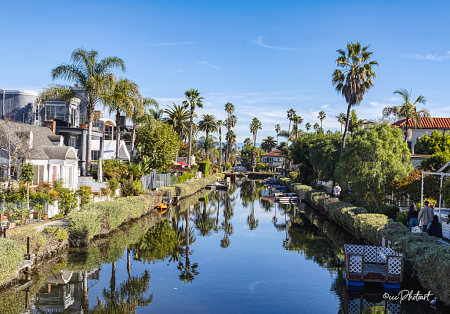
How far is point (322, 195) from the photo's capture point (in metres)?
39.3

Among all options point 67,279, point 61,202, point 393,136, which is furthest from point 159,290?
point 393,136

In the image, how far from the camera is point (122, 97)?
37094 millimetres

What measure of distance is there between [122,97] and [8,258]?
85.2 ft

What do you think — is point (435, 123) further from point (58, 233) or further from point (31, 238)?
point (31, 238)

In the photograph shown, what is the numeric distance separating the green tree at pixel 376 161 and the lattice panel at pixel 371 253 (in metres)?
14.1

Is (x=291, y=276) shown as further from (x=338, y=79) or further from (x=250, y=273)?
(x=338, y=79)

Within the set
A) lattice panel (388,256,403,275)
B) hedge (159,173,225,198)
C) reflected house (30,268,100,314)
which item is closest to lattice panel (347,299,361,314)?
lattice panel (388,256,403,275)

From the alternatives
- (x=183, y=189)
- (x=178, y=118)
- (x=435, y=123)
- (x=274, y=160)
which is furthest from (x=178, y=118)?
(x=274, y=160)

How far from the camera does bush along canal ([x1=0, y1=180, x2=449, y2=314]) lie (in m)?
13.0

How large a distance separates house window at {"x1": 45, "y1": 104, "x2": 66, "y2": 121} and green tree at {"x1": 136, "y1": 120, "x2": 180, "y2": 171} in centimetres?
932

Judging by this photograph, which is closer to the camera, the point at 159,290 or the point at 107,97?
the point at 159,290

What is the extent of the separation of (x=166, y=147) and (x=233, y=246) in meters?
27.0

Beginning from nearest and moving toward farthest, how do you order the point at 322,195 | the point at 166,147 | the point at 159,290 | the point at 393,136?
the point at 159,290 → the point at 393,136 → the point at 322,195 → the point at 166,147

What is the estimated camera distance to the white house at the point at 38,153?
23547 millimetres
